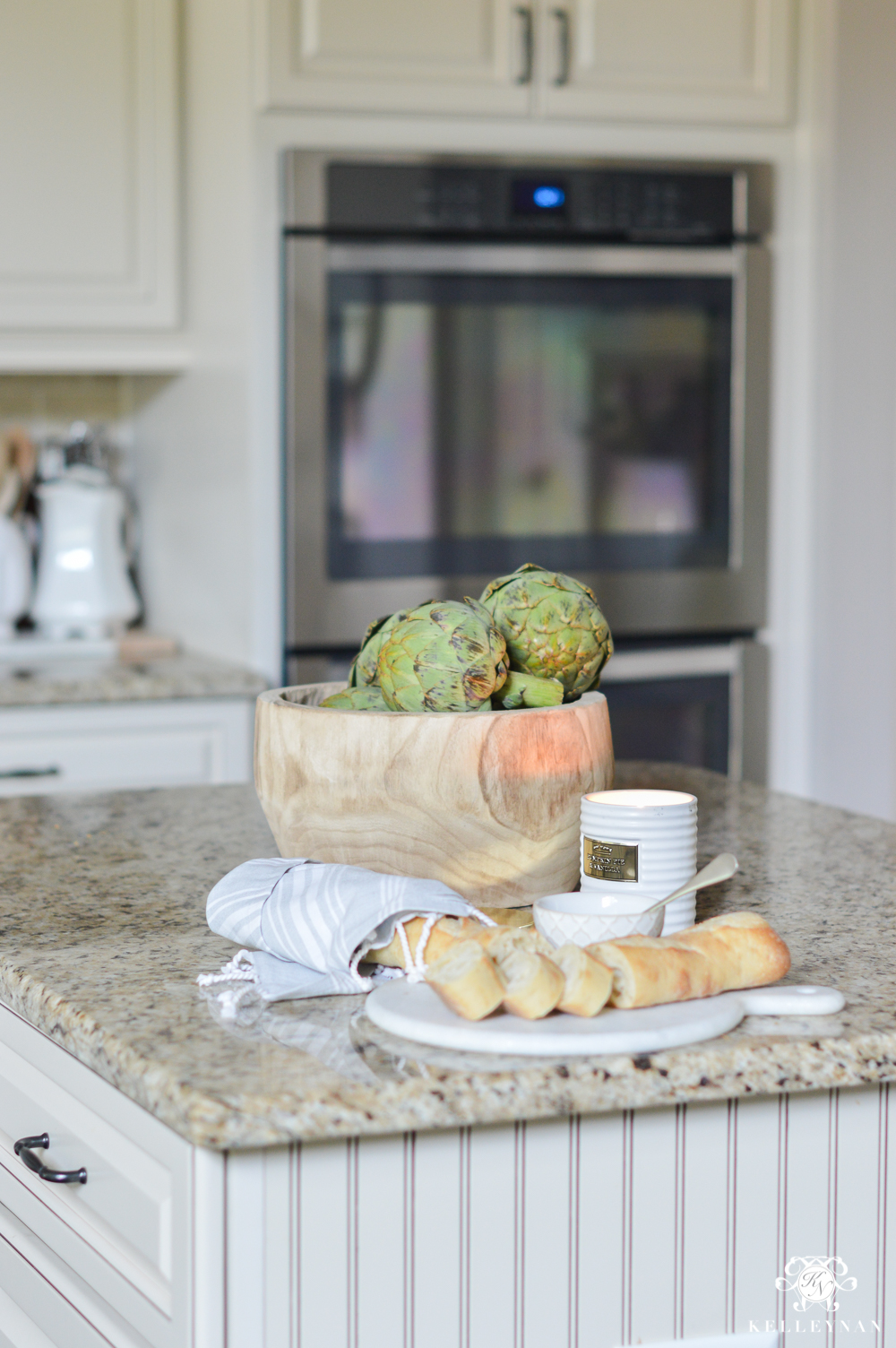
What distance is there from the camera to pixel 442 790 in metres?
0.90

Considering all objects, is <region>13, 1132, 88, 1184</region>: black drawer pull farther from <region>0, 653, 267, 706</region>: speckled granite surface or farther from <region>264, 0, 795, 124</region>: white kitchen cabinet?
<region>264, 0, 795, 124</region>: white kitchen cabinet

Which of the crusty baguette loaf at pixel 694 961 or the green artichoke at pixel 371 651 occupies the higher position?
the green artichoke at pixel 371 651

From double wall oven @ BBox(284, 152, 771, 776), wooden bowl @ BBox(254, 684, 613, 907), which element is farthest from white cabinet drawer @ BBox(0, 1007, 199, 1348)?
double wall oven @ BBox(284, 152, 771, 776)

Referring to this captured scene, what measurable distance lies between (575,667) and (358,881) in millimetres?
237

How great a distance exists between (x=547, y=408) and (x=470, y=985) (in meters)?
1.64

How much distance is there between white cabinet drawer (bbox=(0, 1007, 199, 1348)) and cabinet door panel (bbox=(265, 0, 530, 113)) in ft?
5.15

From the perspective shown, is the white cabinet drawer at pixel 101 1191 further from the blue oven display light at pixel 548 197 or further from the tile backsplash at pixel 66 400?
the tile backsplash at pixel 66 400

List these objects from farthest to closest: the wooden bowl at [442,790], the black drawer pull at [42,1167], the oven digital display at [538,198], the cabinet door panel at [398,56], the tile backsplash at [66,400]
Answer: the tile backsplash at [66,400] → the oven digital display at [538,198] → the cabinet door panel at [398,56] → the wooden bowl at [442,790] → the black drawer pull at [42,1167]

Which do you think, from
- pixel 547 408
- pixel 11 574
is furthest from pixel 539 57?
pixel 11 574

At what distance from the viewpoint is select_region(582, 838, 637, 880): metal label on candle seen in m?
0.88

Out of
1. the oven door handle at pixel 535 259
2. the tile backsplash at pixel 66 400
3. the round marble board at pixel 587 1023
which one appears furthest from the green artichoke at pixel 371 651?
the tile backsplash at pixel 66 400

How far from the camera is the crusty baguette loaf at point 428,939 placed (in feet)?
2.64

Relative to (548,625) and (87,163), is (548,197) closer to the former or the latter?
(87,163)

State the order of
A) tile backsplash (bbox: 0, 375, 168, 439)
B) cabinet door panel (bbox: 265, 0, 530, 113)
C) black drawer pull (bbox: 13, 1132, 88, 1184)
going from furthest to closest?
1. tile backsplash (bbox: 0, 375, 168, 439)
2. cabinet door panel (bbox: 265, 0, 530, 113)
3. black drawer pull (bbox: 13, 1132, 88, 1184)
